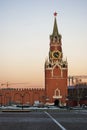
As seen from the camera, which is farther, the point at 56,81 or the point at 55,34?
the point at 55,34

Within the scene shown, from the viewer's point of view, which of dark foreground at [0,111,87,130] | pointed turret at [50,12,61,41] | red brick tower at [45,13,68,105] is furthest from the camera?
pointed turret at [50,12,61,41]

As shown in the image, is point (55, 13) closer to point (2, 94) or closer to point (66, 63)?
point (66, 63)

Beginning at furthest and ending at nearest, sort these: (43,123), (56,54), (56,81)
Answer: (56,54)
(56,81)
(43,123)

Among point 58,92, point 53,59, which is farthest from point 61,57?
point 58,92

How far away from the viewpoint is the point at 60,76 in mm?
130375

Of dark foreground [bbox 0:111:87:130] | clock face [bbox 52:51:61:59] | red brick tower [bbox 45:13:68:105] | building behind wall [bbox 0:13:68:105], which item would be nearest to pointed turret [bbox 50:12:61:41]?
building behind wall [bbox 0:13:68:105]

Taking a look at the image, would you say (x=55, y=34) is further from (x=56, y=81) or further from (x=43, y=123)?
(x=43, y=123)

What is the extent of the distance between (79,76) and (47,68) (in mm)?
12089

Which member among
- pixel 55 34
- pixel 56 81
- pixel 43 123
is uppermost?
pixel 55 34

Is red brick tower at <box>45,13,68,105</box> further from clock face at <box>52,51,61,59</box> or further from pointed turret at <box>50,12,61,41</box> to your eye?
pointed turret at <box>50,12,61,41</box>

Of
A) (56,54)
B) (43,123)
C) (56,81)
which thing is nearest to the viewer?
(43,123)

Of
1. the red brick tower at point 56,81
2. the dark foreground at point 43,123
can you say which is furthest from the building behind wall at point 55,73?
the dark foreground at point 43,123

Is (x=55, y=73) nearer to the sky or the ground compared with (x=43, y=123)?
nearer to the sky

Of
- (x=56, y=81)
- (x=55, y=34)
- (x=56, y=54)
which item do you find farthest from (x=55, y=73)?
(x=55, y=34)
